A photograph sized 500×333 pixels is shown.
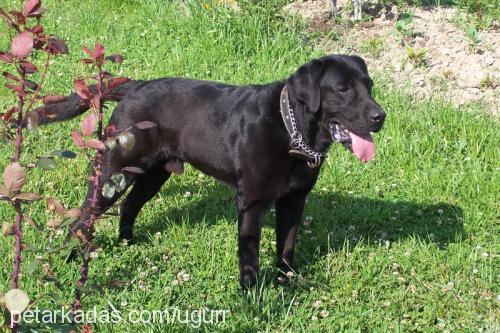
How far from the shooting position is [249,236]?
384 cm

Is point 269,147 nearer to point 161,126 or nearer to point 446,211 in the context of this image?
point 161,126

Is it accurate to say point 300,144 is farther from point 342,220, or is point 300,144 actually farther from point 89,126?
point 89,126

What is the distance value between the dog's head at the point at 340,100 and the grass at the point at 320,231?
815 mm

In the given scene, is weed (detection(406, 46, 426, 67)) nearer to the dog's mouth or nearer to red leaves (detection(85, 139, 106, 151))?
the dog's mouth

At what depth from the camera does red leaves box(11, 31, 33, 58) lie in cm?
194

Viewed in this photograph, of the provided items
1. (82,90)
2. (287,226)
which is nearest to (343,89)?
(287,226)

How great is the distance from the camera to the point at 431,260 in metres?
4.14

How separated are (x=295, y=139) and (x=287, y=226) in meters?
0.64

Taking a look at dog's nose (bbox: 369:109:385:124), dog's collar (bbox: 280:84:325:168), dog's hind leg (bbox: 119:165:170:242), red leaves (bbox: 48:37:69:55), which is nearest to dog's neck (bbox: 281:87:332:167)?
dog's collar (bbox: 280:84:325:168)

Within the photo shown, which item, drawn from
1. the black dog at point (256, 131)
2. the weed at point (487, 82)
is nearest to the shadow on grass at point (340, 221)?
the black dog at point (256, 131)

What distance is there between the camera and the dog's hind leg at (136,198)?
4.53 meters

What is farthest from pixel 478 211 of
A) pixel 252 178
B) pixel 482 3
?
pixel 482 3

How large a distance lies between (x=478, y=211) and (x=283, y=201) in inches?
56.3

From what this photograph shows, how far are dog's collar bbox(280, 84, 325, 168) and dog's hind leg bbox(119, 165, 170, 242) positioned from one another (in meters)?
1.08
